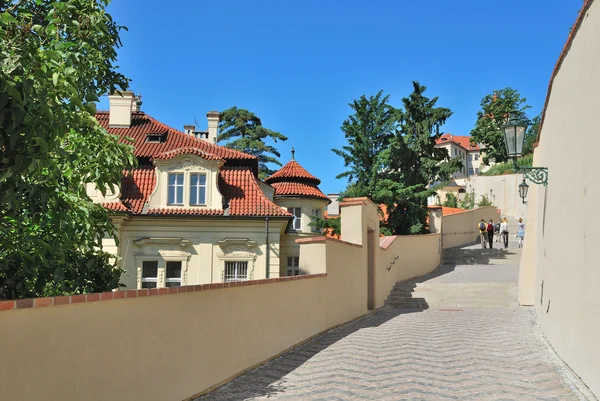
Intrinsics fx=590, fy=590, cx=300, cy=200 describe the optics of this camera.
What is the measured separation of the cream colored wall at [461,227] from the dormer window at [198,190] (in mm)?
15244

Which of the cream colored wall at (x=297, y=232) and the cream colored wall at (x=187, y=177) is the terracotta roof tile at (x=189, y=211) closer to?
the cream colored wall at (x=187, y=177)

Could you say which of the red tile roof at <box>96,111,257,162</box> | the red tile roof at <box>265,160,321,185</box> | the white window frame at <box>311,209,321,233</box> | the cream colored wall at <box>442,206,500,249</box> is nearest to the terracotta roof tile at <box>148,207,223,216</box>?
Result: the red tile roof at <box>96,111,257,162</box>

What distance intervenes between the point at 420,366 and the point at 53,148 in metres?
5.95

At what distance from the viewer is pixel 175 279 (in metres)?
24.9

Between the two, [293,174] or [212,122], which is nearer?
[293,174]

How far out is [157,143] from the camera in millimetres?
27484

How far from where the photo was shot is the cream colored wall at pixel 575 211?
6543mm

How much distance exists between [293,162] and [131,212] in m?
13.4

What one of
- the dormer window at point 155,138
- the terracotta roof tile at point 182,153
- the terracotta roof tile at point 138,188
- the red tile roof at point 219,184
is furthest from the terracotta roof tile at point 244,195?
the dormer window at point 155,138

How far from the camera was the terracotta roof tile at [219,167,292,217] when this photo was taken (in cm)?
2508

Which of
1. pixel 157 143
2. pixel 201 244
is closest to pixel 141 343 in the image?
pixel 201 244

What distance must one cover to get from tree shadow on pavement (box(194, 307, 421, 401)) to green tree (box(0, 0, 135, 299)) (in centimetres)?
230

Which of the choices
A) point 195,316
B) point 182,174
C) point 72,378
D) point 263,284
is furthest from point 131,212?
point 72,378

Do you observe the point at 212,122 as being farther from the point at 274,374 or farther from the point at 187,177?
the point at 274,374
